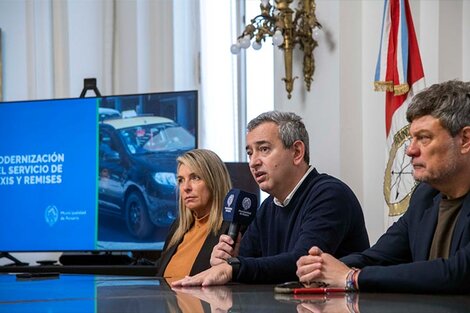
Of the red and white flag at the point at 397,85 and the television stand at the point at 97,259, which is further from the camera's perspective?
the television stand at the point at 97,259

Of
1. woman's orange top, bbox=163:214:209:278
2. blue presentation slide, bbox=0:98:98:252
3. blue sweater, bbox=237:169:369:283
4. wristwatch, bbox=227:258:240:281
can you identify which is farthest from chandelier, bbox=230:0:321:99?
wristwatch, bbox=227:258:240:281

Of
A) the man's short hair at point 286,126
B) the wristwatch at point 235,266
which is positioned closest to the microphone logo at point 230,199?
the man's short hair at point 286,126

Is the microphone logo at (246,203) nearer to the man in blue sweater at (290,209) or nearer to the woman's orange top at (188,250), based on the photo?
the man in blue sweater at (290,209)

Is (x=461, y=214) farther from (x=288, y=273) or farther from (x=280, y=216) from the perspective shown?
(x=280, y=216)

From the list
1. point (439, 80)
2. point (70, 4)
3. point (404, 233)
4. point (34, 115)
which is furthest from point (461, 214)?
point (70, 4)

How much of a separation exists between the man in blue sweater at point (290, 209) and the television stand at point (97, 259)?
6.33 feet

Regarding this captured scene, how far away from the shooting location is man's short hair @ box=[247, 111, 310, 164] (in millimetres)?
4051

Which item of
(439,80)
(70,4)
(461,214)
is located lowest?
(461,214)

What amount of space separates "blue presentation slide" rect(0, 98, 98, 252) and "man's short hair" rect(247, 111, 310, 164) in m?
2.33

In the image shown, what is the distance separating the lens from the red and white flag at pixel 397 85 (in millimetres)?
5332

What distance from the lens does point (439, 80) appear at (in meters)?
5.25

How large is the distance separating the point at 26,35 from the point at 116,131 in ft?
6.85

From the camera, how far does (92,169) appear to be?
20.3 feet

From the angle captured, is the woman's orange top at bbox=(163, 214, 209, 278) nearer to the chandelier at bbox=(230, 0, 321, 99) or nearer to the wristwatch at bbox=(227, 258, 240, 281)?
the wristwatch at bbox=(227, 258, 240, 281)
